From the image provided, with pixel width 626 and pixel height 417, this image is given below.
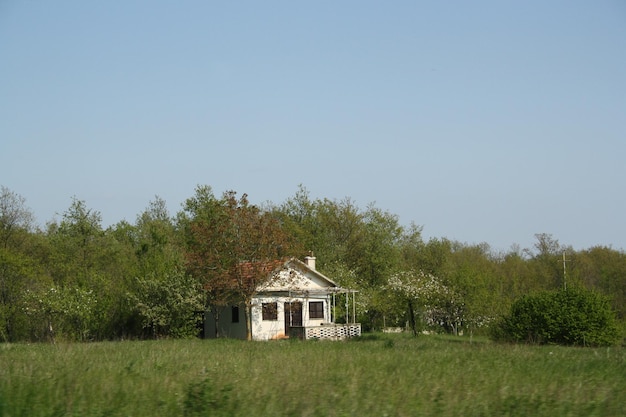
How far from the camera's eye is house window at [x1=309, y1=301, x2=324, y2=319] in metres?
46.8

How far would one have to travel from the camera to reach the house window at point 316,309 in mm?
46812

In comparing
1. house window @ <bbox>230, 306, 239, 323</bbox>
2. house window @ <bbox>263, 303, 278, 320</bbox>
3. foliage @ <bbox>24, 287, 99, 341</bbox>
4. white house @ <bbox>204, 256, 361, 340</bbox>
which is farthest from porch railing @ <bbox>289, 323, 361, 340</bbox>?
foliage @ <bbox>24, 287, 99, 341</bbox>

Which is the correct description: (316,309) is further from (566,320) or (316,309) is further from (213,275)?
(566,320)

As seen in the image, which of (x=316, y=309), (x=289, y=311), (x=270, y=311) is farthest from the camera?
(x=316, y=309)

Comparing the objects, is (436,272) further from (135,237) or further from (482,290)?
(135,237)

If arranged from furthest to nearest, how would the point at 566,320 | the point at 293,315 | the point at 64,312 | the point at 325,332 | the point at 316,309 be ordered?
the point at 316,309 → the point at 293,315 → the point at 325,332 → the point at 64,312 → the point at 566,320

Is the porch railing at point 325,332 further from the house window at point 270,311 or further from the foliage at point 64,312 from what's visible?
the foliage at point 64,312

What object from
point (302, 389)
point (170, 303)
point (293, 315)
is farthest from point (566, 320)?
point (302, 389)

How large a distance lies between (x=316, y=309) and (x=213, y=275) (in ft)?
26.6

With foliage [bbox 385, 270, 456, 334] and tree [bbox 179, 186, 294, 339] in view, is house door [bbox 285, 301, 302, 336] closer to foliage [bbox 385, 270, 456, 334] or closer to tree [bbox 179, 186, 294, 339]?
tree [bbox 179, 186, 294, 339]

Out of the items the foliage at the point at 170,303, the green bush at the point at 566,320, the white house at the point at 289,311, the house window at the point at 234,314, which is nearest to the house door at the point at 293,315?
the white house at the point at 289,311

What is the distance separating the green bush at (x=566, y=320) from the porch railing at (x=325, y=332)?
11.4 metres

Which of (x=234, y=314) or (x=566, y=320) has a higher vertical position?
(x=234, y=314)

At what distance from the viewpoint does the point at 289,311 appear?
4575cm
